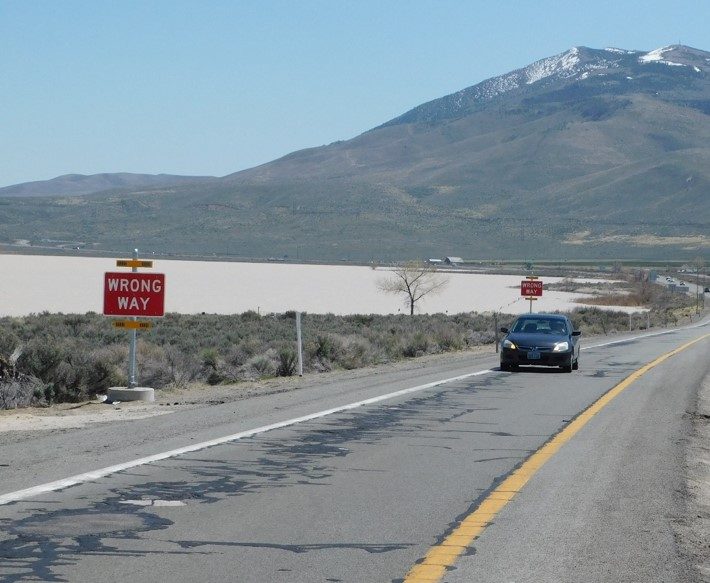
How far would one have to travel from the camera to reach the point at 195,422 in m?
14.9

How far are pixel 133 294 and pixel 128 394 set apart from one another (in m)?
1.50

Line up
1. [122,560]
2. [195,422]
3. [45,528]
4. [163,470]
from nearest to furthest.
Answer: [122,560] → [45,528] → [163,470] → [195,422]

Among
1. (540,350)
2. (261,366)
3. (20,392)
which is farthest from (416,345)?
(20,392)

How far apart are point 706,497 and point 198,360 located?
15819mm

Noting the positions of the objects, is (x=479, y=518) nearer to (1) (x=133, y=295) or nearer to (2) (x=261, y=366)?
(1) (x=133, y=295)

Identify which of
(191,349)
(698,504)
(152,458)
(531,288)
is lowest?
(698,504)

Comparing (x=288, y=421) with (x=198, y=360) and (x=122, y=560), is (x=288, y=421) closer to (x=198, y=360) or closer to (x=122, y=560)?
(x=122, y=560)

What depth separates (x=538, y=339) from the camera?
89.8ft

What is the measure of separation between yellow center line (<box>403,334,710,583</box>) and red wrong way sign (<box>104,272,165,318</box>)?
6.42 metres

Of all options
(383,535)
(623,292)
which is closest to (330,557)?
(383,535)

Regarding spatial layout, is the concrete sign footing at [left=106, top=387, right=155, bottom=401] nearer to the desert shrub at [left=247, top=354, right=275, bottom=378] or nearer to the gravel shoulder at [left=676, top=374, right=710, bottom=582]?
the desert shrub at [left=247, top=354, right=275, bottom=378]

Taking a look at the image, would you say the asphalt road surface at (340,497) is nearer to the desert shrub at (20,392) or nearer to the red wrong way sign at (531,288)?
the desert shrub at (20,392)

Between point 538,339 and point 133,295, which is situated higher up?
point 133,295

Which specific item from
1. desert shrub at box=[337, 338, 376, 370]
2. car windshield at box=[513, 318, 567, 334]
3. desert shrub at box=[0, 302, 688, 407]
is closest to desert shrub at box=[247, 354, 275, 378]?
desert shrub at box=[0, 302, 688, 407]
